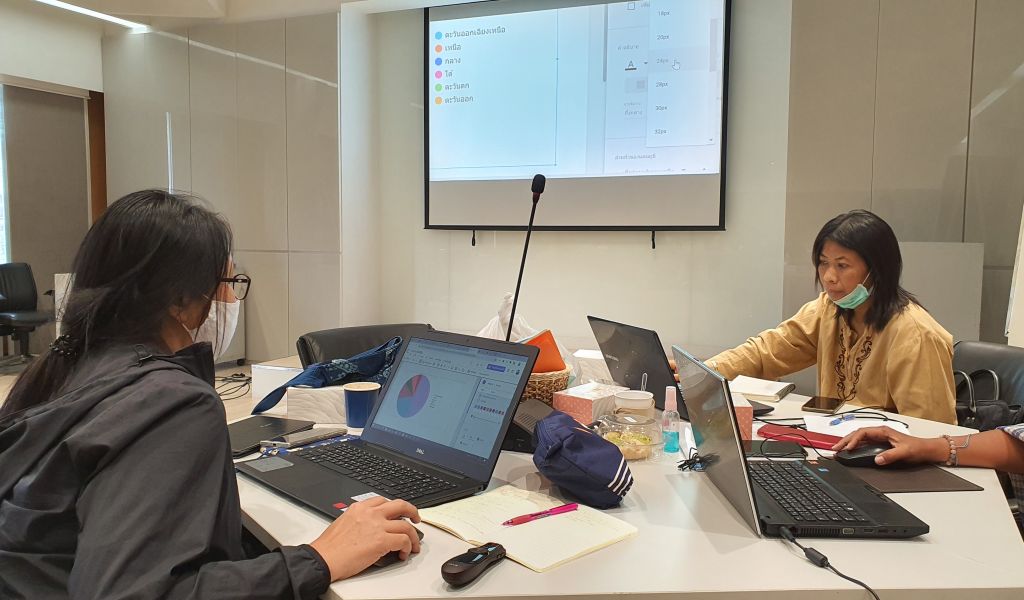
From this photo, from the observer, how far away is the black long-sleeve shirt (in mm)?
854

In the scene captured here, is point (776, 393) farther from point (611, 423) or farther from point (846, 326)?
point (611, 423)

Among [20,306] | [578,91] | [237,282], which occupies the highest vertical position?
[578,91]

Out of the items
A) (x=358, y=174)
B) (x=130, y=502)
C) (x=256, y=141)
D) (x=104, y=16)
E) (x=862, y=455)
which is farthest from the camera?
(x=104, y=16)

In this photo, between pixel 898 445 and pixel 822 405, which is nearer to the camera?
pixel 898 445

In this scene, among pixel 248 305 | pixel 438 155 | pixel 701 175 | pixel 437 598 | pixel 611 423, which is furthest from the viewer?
pixel 248 305

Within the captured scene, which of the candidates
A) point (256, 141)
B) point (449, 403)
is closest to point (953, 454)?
point (449, 403)

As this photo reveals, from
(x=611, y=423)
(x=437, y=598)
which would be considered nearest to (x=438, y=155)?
(x=611, y=423)

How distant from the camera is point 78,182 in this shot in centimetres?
548

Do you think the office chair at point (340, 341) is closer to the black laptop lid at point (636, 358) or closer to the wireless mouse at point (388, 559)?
the black laptop lid at point (636, 358)

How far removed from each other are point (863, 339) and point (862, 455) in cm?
106

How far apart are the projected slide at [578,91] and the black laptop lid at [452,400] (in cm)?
294

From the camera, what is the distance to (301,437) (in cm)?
165

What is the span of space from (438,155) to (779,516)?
384 cm

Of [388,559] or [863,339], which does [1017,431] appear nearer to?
[863,339]
